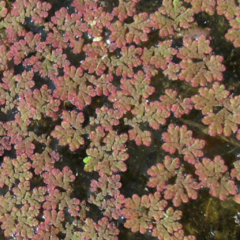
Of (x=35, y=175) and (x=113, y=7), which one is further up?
(x=113, y=7)

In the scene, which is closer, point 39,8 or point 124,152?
point 124,152

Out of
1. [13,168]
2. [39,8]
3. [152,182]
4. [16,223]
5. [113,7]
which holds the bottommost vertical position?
[16,223]

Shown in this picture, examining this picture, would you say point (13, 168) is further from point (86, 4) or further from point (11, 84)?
point (86, 4)

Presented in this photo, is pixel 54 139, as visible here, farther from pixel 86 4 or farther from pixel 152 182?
pixel 86 4

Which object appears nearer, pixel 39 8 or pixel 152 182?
pixel 152 182

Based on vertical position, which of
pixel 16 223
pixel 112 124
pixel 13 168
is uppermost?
pixel 112 124

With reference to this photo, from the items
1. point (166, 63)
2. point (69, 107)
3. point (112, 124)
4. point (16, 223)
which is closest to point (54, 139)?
point (69, 107)

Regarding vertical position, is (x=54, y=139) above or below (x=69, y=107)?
below
